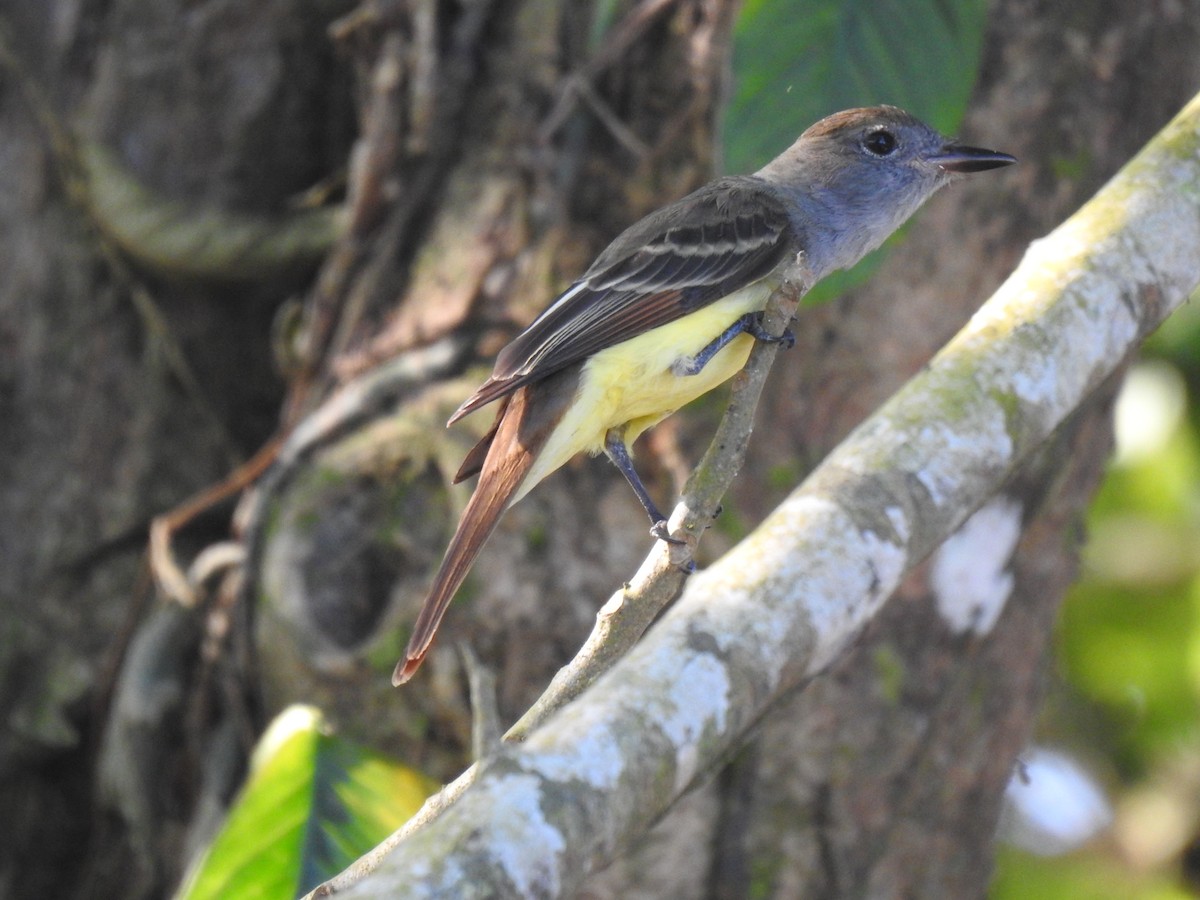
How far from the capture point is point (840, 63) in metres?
3.40

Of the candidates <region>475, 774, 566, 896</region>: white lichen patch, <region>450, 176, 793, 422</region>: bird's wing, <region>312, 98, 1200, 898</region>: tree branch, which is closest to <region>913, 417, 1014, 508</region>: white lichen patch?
<region>312, 98, 1200, 898</region>: tree branch

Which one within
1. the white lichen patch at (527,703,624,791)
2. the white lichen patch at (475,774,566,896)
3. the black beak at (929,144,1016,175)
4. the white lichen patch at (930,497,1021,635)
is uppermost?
the white lichen patch at (475,774,566,896)

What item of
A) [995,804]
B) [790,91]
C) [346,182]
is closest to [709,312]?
[790,91]

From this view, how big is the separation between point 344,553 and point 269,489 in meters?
0.28

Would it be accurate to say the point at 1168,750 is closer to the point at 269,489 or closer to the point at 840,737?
the point at 840,737

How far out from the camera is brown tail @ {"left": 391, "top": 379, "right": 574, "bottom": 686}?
240cm

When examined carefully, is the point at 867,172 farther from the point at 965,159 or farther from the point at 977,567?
the point at 977,567

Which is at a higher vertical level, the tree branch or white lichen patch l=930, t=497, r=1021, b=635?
the tree branch

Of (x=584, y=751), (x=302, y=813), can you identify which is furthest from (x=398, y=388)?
(x=584, y=751)

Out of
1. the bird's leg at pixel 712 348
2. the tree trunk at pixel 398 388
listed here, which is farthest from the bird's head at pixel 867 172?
the bird's leg at pixel 712 348

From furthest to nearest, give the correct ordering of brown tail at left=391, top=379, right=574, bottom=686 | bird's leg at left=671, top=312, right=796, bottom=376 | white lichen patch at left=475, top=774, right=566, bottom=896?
bird's leg at left=671, top=312, right=796, bottom=376
brown tail at left=391, top=379, right=574, bottom=686
white lichen patch at left=475, top=774, right=566, bottom=896

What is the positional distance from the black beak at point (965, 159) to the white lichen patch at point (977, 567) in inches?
31.0

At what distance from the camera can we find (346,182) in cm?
439

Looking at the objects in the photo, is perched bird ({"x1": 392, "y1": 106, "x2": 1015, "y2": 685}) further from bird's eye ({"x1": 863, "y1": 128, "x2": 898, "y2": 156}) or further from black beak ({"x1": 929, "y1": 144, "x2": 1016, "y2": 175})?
bird's eye ({"x1": 863, "y1": 128, "x2": 898, "y2": 156})
